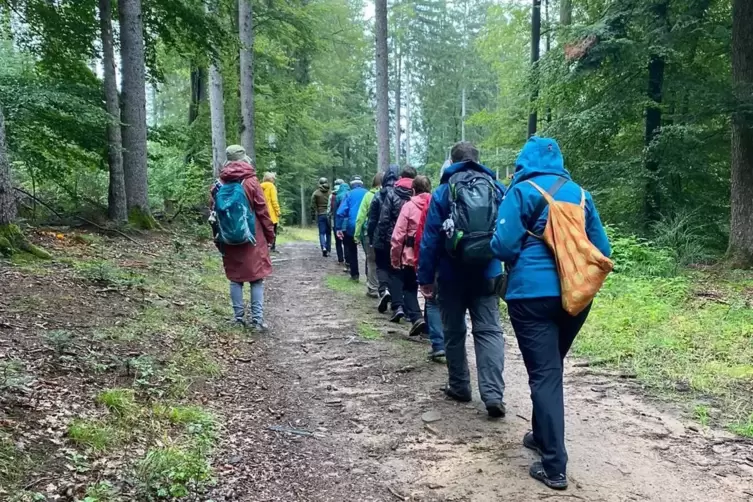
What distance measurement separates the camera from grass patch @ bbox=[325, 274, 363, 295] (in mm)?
10078

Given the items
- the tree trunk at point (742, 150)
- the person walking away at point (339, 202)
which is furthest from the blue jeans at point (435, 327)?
the person walking away at point (339, 202)

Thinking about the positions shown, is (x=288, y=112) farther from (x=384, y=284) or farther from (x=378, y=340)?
(x=378, y=340)

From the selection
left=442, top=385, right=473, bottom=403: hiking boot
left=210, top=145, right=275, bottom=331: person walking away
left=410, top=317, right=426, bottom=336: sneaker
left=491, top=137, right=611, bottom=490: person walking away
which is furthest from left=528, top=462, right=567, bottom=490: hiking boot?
left=210, top=145, right=275, bottom=331: person walking away

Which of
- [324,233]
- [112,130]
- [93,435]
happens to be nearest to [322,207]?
[324,233]

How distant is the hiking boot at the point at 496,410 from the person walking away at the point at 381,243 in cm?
368

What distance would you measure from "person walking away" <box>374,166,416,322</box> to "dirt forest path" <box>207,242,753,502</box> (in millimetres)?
1832

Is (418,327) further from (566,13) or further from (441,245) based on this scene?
(566,13)

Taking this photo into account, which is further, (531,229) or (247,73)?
(247,73)

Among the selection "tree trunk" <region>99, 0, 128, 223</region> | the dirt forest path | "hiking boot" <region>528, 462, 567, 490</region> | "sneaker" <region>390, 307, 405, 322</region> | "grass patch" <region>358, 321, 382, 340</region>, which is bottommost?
the dirt forest path

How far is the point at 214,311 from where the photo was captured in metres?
6.97

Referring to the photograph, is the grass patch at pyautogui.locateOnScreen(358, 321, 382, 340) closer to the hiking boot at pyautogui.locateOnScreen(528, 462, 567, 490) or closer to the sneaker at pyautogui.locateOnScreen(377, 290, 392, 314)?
the sneaker at pyautogui.locateOnScreen(377, 290, 392, 314)

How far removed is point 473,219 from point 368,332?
3207 mm

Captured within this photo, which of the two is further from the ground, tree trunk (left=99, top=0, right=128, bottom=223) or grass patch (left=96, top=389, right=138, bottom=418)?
tree trunk (left=99, top=0, right=128, bottom=223)

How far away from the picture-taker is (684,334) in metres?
6.22
